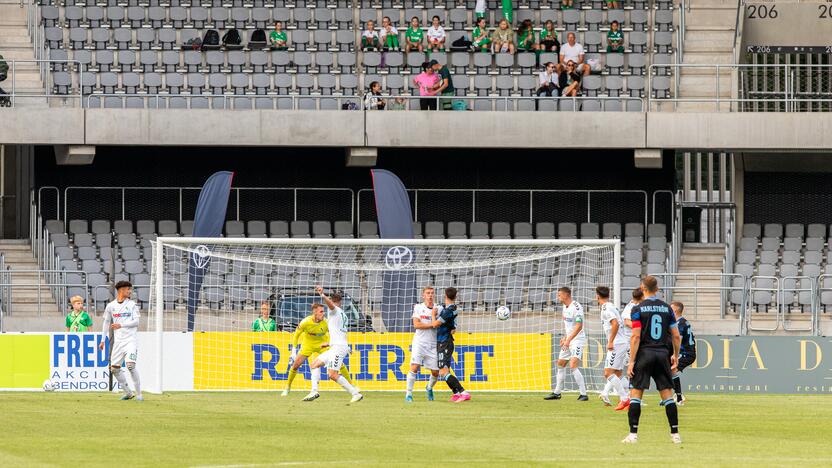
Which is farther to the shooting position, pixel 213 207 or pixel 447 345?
pixel 213 207

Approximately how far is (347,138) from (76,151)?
5861 mm

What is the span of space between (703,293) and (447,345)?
10.1 meters

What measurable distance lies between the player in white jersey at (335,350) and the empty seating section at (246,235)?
704 cm

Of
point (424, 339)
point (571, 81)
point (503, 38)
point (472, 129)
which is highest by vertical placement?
point (503, 38)

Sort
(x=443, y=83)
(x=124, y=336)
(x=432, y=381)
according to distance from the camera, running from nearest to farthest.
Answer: (x=124, y=336), (x=432, y=381), (x=443, y=83)

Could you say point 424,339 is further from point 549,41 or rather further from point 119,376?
point 549,41

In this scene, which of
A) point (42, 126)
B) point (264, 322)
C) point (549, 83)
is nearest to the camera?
point (264, 322)

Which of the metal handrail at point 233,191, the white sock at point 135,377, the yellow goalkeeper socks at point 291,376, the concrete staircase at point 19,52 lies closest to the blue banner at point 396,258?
the yellow goalkeeper socks at point 291,376

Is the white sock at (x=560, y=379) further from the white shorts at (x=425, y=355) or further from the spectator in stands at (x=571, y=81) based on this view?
the spectator in stands at (x=571, y=81)

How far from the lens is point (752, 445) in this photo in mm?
15945

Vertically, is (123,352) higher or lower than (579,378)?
higher

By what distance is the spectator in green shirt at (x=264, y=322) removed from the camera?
2595 centimetres

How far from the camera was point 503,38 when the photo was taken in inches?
1446

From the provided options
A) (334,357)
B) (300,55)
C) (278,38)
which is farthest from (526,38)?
(334,357)
